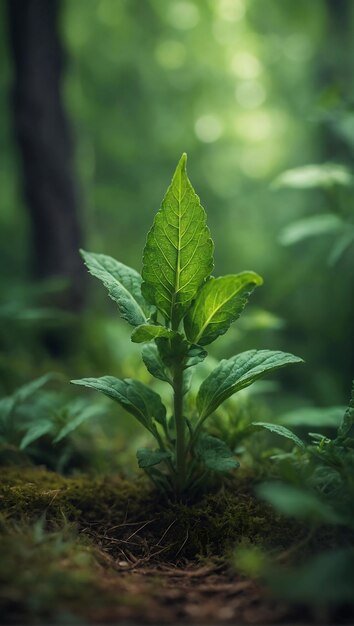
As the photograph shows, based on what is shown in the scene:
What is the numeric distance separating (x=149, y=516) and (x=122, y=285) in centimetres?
87

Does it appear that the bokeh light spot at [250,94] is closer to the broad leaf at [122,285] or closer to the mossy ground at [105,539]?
the broad leaf at [122,285]

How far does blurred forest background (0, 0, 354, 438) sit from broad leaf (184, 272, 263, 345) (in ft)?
3.05

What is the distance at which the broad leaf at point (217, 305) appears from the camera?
64.1 inches

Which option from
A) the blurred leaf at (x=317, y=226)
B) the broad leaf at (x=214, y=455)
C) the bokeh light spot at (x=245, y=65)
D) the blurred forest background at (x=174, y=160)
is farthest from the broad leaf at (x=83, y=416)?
the bokeh light spot at (x=245, y=65)

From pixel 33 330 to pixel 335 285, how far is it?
2.65 meters

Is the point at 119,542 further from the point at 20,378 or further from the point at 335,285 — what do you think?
the point at 335,285

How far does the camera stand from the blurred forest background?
3754 mm

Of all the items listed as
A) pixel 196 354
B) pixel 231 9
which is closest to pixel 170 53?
pixel 231 9

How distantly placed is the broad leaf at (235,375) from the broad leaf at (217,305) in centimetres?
13

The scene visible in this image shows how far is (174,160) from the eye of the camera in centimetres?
650

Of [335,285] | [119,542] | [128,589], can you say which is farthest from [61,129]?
[128,589]

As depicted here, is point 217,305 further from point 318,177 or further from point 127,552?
point 318,177

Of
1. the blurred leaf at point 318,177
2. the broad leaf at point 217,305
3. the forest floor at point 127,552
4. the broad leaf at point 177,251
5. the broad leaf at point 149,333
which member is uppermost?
the blurred leaf at point 318,177

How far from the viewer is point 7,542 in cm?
138
